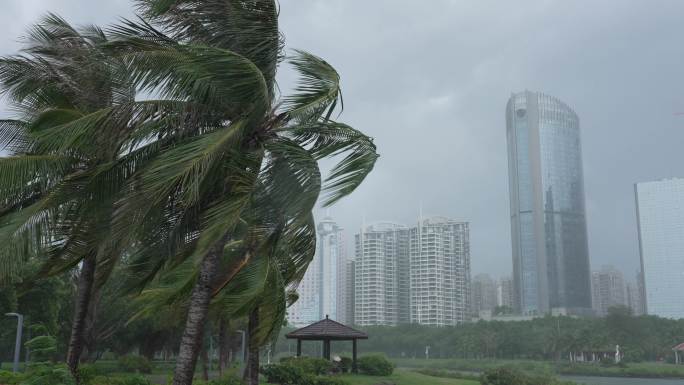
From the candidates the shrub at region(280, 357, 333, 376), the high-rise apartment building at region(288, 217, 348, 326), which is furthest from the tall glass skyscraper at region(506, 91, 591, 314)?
the shrub at region(280, 357, 333, 376)

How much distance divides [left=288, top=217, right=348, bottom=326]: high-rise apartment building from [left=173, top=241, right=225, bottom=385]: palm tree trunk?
223 feet

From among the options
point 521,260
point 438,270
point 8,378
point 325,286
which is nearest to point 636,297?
point 521,260

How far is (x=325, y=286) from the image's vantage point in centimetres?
7762

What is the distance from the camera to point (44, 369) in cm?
801

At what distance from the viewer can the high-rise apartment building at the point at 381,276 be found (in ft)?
251

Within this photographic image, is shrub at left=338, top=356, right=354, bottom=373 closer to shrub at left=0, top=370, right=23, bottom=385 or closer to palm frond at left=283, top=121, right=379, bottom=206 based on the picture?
shrub at left=0, top=370, right=23, bottom=385

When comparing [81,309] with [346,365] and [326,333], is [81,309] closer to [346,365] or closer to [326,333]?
[326,333]

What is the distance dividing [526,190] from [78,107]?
8201 cm

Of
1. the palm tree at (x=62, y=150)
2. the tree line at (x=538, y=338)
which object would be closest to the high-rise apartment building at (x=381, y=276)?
the tree line at (x=538, y=338)

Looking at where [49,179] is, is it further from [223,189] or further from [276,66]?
[276,66]

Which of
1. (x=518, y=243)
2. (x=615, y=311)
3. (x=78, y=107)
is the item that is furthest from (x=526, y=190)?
(x=78, y=107)

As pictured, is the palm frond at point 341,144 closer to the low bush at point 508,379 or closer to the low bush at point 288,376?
the low bush at point 288,376

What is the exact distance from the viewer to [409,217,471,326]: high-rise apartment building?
7519 cm

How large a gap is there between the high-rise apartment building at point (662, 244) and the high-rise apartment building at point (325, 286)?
114ft
